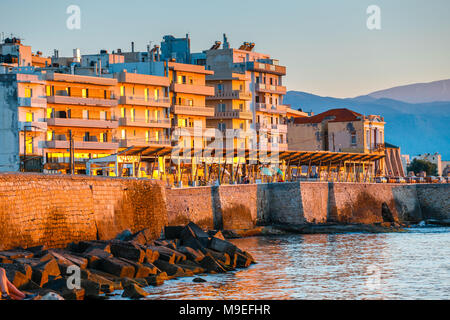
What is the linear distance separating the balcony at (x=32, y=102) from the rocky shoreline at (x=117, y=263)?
96.6 ft

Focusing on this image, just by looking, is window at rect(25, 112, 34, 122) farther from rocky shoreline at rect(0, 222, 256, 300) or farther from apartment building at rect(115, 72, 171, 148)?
rocky shoreline at rect(0, 222, 256, 300)

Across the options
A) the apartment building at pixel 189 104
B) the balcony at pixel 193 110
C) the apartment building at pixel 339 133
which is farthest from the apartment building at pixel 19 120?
the apartment building at pixel 339 133

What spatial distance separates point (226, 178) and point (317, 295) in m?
49.5

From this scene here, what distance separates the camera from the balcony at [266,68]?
314 ft

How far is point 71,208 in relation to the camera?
36.0 metres

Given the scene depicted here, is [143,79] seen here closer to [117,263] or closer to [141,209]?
[141,209]

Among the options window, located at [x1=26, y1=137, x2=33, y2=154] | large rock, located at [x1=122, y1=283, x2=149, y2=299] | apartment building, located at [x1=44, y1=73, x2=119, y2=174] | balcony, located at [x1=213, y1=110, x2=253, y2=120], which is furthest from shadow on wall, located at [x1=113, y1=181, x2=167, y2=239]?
balcony, located at [x1=213, y1=110, x2=253, y2=120]

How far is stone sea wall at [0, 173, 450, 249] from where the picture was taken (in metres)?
32.1

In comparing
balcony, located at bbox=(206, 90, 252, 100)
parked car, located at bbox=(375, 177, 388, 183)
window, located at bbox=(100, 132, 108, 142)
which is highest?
balcony, located at bbox=(206, 90, 252, 100)

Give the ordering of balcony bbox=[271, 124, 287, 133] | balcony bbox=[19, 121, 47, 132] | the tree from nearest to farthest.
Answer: balcony bbox=[19, 121, 47, 132] < balcony bbox=[271, 124, 287, 133] < the tree

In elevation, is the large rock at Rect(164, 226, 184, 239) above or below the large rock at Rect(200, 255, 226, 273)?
above

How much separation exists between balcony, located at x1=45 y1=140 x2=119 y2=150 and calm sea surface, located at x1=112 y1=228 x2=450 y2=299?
21922mm

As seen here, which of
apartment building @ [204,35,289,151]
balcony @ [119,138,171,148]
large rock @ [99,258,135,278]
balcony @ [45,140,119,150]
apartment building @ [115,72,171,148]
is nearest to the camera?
large rock @ [99,258,135,278]
